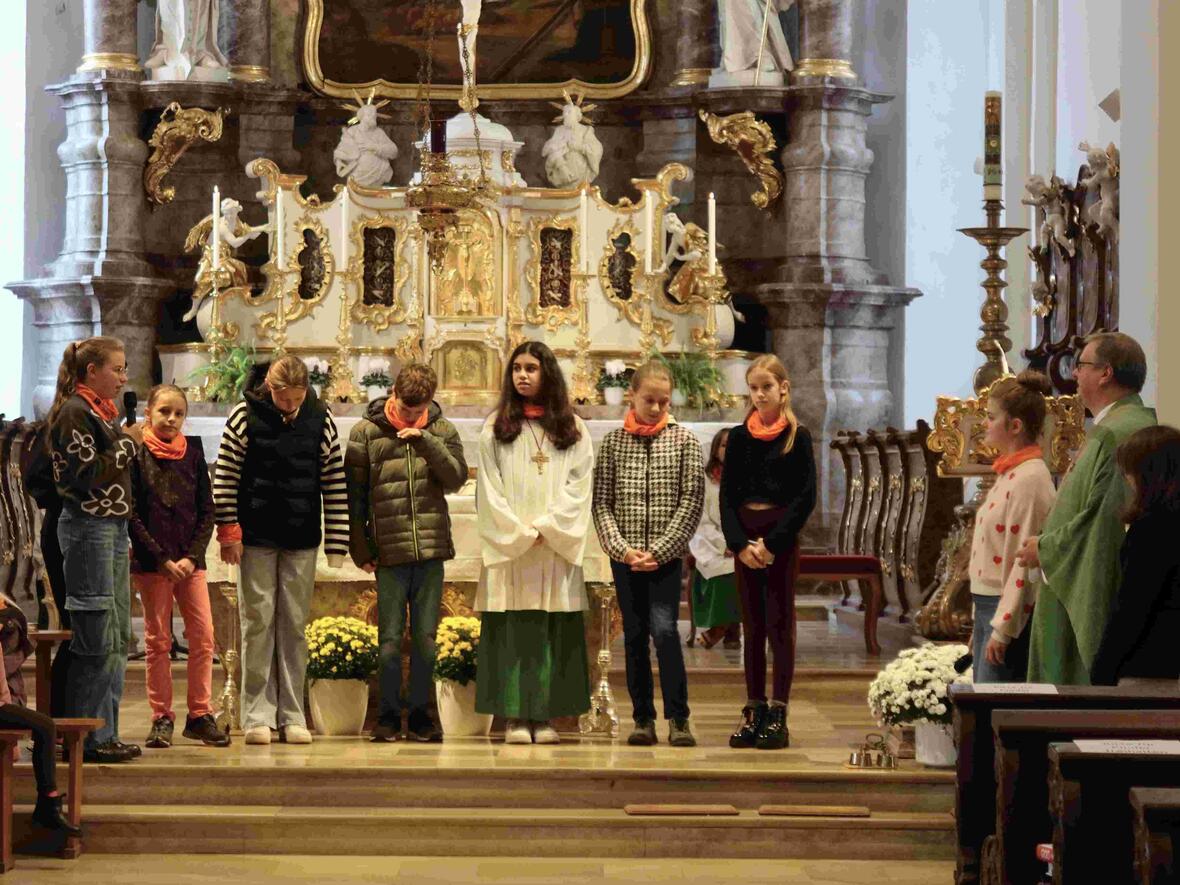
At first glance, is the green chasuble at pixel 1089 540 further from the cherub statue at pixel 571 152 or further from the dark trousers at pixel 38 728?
the cherub statue at pixel 571 152

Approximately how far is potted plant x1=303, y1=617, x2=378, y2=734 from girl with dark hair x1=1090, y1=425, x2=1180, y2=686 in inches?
142

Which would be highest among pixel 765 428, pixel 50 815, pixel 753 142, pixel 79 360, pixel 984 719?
pixel 753 142

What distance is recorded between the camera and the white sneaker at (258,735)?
8180mm

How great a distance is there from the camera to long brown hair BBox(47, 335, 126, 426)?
24.8 feet

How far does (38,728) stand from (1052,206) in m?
6.81

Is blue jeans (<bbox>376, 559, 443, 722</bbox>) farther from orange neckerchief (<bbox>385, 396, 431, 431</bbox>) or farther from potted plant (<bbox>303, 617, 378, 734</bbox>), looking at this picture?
orange neckerchief (<bbox>385, 396, 431, 431</bbox>)

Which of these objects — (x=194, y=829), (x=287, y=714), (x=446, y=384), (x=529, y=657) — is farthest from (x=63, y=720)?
(x=446, y=384)

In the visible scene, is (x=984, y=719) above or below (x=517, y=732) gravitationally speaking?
above

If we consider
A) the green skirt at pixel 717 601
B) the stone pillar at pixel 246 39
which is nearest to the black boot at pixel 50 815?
the green skirt at pixel 717 601

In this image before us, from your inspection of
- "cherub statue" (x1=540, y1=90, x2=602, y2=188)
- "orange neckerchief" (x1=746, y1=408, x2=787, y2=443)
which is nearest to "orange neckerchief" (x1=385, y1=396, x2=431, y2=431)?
"orange neckerchief" (x1=746, y1=408, x2=787, y2=443)

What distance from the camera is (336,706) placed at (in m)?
8.53

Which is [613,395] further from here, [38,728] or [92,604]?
[38,728]

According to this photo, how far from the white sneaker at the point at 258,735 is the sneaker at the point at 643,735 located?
1382 millimetres

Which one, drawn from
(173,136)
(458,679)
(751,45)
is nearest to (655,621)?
(458,679)
